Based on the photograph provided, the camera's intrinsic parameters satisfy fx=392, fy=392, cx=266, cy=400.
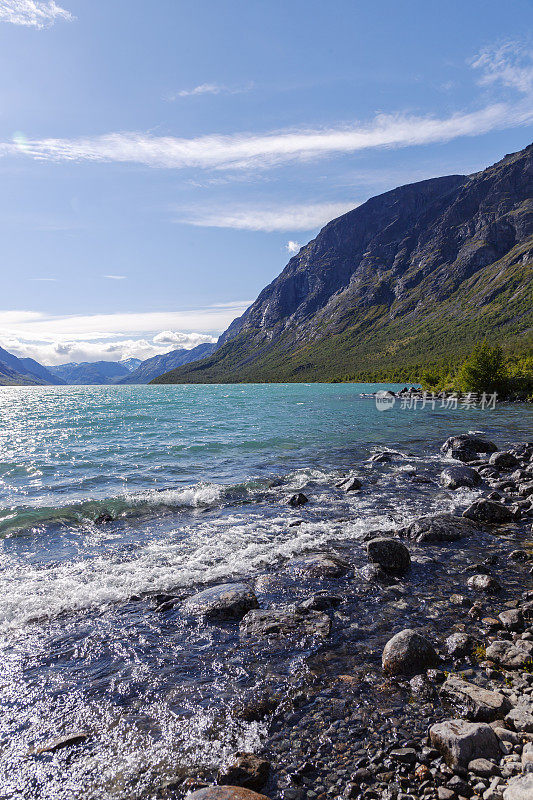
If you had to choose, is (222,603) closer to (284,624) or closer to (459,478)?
(284,624)

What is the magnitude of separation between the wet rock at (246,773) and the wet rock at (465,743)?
247 centimetres

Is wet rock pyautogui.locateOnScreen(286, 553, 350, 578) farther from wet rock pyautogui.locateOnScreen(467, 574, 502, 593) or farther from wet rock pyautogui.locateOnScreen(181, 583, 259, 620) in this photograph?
wet rock pyautogui.locateOnScreen(467, 574, 502, 593)

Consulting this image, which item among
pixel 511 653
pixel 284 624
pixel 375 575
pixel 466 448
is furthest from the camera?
pixel 466 448

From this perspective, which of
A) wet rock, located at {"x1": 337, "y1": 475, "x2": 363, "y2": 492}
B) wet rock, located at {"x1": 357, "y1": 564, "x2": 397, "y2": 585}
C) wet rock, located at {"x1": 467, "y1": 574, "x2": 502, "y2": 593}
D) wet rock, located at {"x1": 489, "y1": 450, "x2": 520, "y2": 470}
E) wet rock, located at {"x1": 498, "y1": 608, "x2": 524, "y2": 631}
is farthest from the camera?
wet rock, located at {"x1": 489, "y1": 450, "x2": 520, "y2": 470}

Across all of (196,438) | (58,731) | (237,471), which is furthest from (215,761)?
(196,438)

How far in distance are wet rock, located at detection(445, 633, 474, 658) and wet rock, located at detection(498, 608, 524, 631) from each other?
111 centimetres

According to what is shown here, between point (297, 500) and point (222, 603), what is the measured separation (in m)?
9.30

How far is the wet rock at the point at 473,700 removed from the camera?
602 cm

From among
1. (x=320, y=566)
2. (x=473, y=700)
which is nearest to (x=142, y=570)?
(x=320, y=566)

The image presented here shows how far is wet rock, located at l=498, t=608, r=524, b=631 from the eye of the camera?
27.6ft

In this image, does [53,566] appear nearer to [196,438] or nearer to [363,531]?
Answer: [363,531]

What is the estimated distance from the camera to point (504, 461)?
24578 millimetres

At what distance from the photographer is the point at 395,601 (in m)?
9.94

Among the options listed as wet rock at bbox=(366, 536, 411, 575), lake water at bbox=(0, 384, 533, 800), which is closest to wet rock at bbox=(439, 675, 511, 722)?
lake water at bbox=(0, 384, 533, 800)
